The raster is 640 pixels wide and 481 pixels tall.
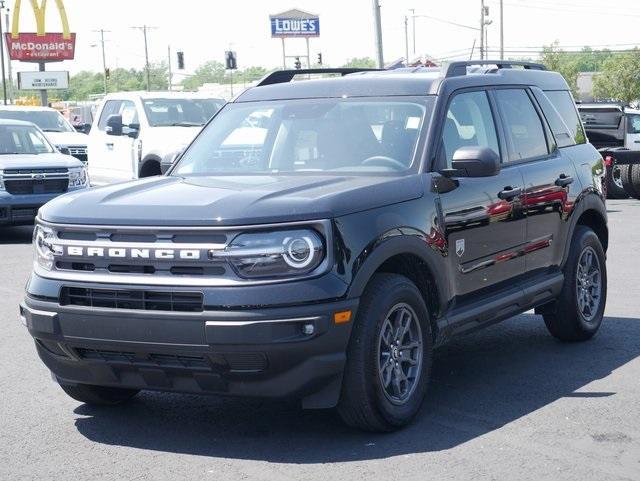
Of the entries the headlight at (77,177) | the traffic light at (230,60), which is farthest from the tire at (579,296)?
the traffic light at (230,60)

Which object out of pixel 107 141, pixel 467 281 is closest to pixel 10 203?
pixel 107 141

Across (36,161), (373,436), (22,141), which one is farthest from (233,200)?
(22,141)

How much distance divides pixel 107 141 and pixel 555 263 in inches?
476

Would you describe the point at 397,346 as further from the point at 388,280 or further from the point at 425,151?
the point at 425,151

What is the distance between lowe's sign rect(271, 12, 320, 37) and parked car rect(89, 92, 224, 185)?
77.0m

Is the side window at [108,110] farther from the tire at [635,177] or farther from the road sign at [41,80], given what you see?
the road sign at [41,80]

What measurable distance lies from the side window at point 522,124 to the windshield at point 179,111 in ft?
34.6

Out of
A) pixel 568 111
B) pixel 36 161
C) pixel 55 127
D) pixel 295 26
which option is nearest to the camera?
pixel 568 111

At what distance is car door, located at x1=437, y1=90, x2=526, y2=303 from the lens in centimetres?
671

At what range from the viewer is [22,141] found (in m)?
17.7

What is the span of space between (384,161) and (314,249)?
1.26 metres

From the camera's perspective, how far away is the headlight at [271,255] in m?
5.55

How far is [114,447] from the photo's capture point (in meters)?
5.98

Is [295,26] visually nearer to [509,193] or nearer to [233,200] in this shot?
[509,193]
